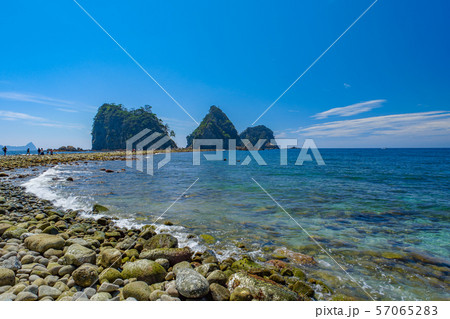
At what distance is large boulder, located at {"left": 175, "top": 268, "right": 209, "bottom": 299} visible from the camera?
3741mm

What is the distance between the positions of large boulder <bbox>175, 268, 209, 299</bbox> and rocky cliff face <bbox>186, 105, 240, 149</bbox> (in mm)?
172235

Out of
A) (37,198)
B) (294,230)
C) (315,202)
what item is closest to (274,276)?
(294,230)

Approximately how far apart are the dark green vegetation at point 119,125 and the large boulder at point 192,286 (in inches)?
5848

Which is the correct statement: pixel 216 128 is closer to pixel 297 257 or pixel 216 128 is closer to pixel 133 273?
pixel 297 257

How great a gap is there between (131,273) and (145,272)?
10.9 inches

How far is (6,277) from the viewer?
12.6 ft

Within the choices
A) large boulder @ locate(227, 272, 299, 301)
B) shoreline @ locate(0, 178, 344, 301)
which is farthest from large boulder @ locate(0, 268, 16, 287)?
large boulder @ locate(227, 272, 299, 301)

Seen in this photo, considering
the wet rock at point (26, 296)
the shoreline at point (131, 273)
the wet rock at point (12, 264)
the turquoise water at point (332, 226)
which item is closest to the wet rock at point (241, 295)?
the shoreline at point (131, 273)

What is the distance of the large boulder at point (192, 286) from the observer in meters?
3.74

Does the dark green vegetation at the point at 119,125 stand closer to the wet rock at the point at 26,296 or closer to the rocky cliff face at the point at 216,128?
the rocky cliff face at the point at 216,128

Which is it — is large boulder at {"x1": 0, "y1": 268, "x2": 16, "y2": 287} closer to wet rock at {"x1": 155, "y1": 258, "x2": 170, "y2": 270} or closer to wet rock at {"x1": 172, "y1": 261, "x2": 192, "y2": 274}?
wet rock at {"x1": 155, "y1": 258, "x2": 170, "y2": 270}

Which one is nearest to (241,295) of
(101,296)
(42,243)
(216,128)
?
(101,296)

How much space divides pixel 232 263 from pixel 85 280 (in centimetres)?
302
